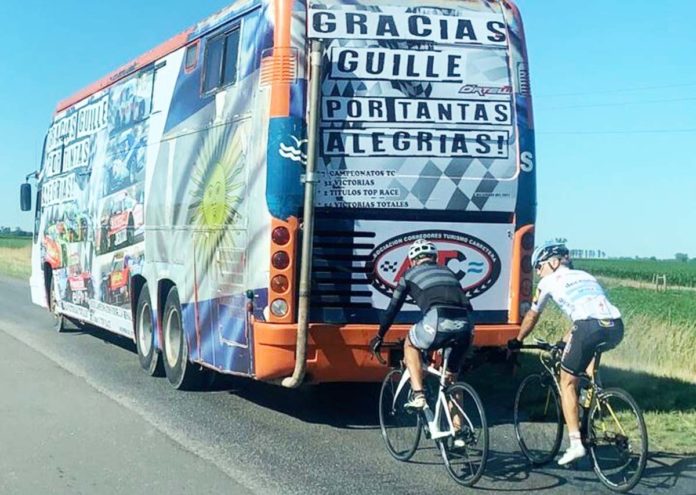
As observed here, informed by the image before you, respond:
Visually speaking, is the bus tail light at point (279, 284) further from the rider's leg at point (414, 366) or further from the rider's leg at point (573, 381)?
the rider's leg at point (573, 381)

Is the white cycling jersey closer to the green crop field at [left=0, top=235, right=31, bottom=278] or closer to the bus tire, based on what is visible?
the bus tire

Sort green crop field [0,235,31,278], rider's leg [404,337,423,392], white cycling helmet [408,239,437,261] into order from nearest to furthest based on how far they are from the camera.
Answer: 1. rider's leg [404,337,423,392]
2. white cycling helmet [408,239,437,261]
3. green crop field [0,235,31,278]

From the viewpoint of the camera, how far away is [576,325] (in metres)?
7.41

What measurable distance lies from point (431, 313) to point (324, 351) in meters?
1.47

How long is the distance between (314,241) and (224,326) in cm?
132

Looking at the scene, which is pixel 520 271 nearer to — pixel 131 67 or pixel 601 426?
pixel 601 426

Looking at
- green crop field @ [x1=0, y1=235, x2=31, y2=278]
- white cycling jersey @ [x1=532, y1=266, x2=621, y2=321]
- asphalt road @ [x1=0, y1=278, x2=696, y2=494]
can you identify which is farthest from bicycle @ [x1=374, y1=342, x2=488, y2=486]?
green crop field @ [x1=0, y1=235, x2=31, y2=278]

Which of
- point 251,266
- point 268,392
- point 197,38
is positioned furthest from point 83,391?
point 197,38

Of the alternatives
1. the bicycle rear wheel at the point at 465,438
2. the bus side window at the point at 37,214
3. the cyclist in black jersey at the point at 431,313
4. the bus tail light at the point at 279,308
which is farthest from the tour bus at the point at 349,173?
the bus side window at the point at 37,214

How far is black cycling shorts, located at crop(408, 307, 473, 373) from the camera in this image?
767 centimetres

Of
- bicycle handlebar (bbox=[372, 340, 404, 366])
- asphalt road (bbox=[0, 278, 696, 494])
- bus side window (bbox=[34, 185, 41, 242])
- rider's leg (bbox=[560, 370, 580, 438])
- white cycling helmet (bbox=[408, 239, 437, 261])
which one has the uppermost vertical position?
bus side window (bbox=[34, 185, 41, 242])

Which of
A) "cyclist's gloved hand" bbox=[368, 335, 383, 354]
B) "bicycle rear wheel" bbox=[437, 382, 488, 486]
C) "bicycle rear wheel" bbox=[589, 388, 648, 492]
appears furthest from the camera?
"cyclist's gloved hand" bbox=[368, 335, 383, 354]

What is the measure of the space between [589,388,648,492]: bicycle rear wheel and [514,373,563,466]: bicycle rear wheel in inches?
17.5

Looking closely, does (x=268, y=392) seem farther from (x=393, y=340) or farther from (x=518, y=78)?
(x=518, y=78)
